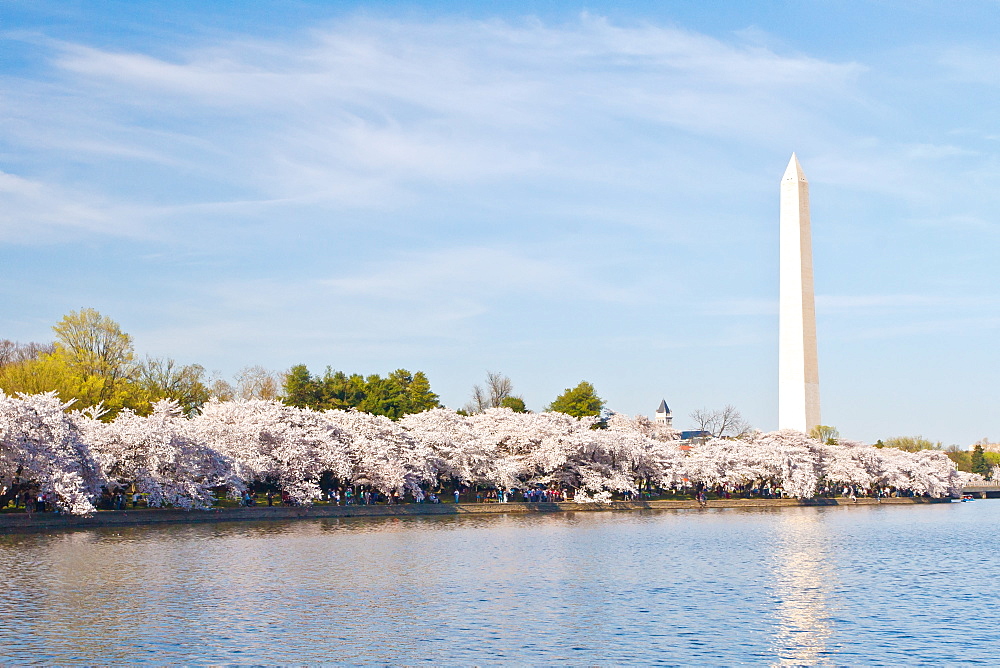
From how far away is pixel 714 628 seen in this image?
84.3 ft

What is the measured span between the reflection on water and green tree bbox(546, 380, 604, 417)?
188ft

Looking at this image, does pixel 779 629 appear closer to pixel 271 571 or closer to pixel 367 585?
pixel 367 585

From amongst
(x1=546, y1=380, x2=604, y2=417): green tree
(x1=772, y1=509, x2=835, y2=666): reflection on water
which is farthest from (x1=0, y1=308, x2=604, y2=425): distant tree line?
(x1=772, y1=509, x2=835, y2=666): reflection on water

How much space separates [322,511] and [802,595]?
3550 centimetres

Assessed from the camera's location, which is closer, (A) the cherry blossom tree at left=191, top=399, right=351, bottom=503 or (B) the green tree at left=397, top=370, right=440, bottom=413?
(A) the cherry blossom tree at left=191, top=399, right=351, bottom=503

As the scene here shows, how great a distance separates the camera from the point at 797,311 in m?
91.4

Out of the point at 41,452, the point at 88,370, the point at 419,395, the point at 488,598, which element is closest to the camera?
the point at 488,598

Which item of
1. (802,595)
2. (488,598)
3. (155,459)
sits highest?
(155,459)

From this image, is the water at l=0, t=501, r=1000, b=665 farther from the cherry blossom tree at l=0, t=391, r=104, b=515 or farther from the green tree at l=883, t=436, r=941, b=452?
the green tree at l=883, t=436, r=941, b=452

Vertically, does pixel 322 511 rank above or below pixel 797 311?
below

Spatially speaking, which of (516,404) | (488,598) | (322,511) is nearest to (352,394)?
(516,404)

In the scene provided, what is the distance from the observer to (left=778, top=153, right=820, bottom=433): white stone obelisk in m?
90.6

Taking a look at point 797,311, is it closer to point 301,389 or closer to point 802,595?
point 301,389

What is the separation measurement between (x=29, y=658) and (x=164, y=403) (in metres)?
42.2
